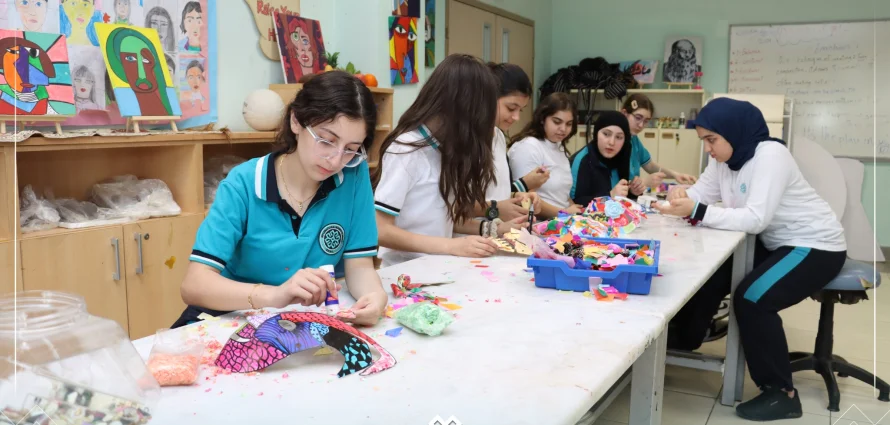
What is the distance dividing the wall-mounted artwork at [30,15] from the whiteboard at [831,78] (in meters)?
5.99

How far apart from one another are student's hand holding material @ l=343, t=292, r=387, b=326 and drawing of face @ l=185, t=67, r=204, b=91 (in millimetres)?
2305

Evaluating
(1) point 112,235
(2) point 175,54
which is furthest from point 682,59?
(1) point 112,235

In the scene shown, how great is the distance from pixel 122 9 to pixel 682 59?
5449 mm

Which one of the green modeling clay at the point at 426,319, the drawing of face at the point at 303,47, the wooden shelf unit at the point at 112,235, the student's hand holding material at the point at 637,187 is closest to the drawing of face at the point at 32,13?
the wooden shelf unit at the point at 112,235

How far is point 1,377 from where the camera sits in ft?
2.92

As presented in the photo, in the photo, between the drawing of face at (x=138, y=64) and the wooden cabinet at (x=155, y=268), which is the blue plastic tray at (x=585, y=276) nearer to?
the wooden cabinet at (x=155, y=268)

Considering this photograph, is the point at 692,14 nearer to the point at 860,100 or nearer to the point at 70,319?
the point at 860,100

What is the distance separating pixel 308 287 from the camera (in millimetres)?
1334

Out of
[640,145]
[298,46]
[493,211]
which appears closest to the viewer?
[493,211]

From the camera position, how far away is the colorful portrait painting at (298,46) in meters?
3.81

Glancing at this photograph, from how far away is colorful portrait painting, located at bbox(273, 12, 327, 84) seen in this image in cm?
381

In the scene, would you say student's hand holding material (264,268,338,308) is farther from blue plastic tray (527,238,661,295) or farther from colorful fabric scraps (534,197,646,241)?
colorful fabric scraps (534,197,646,241)

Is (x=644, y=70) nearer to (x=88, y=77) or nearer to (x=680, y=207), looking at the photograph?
(x=680, y=207)

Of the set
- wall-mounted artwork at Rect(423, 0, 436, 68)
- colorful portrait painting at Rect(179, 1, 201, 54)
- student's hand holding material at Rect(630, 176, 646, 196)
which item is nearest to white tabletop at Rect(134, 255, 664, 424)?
colorful portrait painting at Rect(179, 1, 201, 54)
